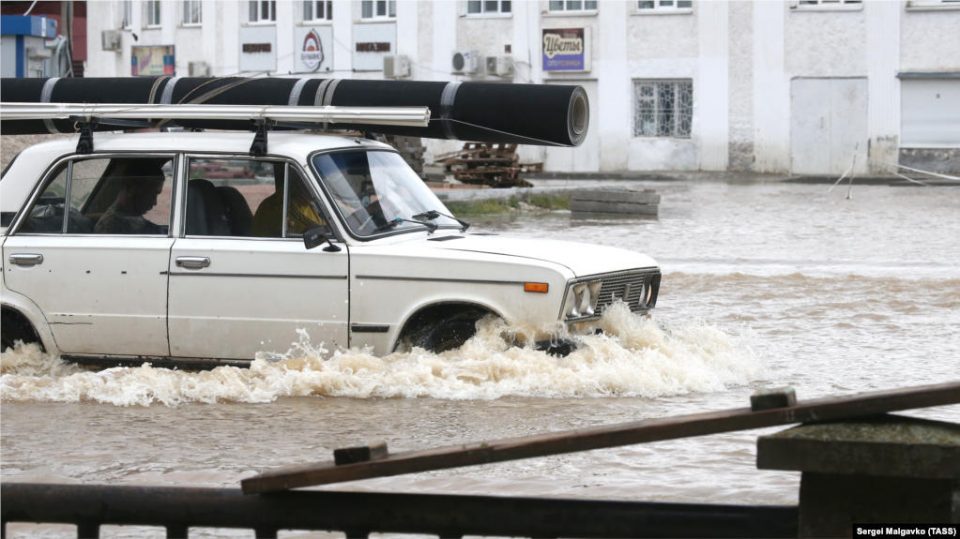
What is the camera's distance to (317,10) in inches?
1975

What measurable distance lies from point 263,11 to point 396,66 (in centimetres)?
665

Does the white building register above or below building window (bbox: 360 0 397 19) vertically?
below

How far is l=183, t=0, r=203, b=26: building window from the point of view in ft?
172

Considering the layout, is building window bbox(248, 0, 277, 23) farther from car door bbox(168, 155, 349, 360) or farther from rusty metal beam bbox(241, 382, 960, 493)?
rusty metal beam bbox(241, 382, 960, 493)

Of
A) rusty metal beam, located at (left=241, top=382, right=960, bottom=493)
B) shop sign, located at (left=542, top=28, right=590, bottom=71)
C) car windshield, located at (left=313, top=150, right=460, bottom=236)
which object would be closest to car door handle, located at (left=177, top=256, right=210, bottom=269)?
car windshield, located at (left=313, top=150, right=460, bottom=236)

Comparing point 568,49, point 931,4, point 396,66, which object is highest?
point 931,4

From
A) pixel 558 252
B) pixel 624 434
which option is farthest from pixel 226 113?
pixel 624 434

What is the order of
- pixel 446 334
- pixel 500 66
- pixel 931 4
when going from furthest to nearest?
1. pixel 500 66
2. pixel 931 4
3. pixel 446 334

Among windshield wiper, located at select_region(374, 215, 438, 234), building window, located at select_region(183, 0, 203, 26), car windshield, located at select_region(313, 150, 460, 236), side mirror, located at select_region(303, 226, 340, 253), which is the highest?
building window, located at select_region(183, 0, 203, 26)

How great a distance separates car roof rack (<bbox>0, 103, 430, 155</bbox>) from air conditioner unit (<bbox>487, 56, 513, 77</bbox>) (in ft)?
120

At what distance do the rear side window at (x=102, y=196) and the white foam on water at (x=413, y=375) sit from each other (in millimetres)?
838

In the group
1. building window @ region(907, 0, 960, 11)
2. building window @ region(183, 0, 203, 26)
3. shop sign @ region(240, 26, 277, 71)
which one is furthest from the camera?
building window @ region(183, 0, 203, 26)

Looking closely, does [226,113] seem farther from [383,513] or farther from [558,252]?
[383,513]

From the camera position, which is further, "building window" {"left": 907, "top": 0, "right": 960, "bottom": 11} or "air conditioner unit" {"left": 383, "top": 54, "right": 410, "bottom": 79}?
"air conditioner unit" {"left": 383, "top": 54, "right": 410, "bottom": 79}
